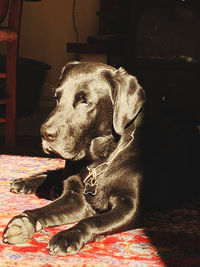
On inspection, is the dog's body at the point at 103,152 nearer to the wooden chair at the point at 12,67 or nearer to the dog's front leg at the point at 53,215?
the dog's front leg at the point at 53,215

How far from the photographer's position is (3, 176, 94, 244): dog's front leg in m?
1.53

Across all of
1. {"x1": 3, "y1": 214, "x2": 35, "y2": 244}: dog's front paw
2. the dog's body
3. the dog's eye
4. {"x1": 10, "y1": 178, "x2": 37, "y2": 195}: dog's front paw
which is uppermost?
the dog's eye

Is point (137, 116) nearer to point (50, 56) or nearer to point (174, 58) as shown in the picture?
point (174, 58)

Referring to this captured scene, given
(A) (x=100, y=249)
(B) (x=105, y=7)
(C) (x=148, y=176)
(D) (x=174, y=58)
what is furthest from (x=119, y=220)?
(B) (x=105, y=7)

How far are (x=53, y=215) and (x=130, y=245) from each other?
308 millimetres

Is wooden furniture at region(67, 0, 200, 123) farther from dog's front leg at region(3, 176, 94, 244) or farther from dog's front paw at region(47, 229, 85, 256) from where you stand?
dog's front paw at region(47, 229, 85, 256)

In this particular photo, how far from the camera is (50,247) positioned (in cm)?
144

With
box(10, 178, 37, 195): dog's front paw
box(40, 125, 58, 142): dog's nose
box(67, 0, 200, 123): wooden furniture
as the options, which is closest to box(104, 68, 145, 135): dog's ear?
box(40, 125, 58, 142): dog's nose

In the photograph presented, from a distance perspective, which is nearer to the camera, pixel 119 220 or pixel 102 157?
pixel 119 220

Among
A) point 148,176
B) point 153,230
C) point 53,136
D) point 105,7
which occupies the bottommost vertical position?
point 153,230

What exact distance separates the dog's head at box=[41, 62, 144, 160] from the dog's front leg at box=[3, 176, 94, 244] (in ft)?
0.47

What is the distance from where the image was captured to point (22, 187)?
7.11 ft

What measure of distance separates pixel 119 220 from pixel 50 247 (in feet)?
0.91

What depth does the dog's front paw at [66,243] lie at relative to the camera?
1.43m
